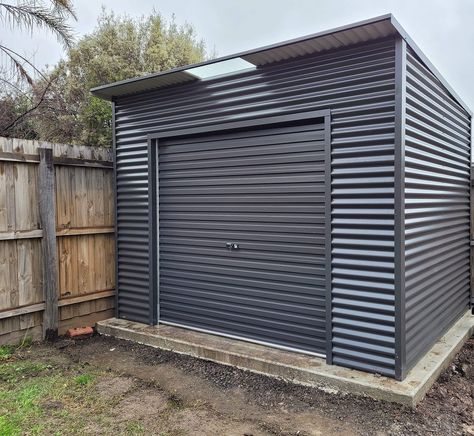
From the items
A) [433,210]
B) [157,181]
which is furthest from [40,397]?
[433,210]

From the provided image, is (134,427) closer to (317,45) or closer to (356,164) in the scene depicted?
(356,164)

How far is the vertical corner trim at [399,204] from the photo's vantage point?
3006 millimetres

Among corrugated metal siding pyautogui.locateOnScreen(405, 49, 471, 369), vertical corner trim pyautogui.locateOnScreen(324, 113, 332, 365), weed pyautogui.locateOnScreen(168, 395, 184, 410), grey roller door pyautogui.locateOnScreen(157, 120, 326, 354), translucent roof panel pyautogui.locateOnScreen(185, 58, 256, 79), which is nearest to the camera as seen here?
weed pyautogui.locateOnScreen(168, 395, 184, 410)

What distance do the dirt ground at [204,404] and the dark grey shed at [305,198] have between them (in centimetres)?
37

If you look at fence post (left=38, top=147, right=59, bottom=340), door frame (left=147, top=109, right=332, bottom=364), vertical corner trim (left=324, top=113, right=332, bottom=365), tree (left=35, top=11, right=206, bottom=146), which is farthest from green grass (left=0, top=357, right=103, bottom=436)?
tree (left=35, top=11, right=206, bottom=146)

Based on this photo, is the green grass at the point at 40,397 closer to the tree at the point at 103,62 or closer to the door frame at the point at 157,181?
the door frame at the point at 157,181

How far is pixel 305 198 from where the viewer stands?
11.9ft

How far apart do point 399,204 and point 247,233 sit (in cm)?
150

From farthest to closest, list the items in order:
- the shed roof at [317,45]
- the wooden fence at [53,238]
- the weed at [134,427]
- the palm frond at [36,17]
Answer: the palm frond at [36,17] → the wooden fence at [53,238] → the shed roof at [317,45] → the weed at [134,427]

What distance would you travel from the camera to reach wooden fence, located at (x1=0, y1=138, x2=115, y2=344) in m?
3.99

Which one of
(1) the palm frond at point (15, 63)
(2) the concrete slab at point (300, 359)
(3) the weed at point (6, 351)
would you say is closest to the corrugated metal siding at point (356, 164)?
(2) the concrete slab at point (300, 359)

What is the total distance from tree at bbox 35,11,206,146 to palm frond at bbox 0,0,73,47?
4.69 meters

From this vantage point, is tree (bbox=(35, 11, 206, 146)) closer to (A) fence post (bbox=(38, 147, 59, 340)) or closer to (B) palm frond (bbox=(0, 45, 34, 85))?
(B) palm frond (bbox=(0, 45, 34, 85))

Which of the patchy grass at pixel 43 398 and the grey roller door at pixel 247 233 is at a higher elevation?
the grey roller door at pixel 247 233
